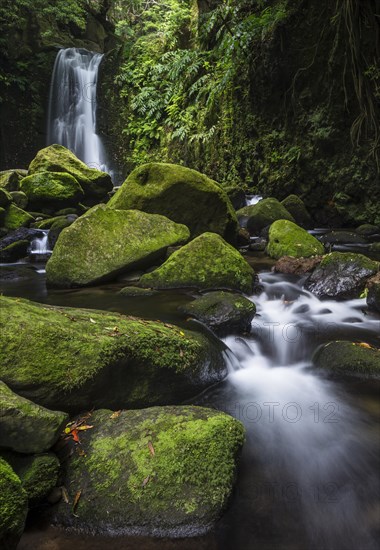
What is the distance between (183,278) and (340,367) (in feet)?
9.56

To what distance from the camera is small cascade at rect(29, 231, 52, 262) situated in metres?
9.01

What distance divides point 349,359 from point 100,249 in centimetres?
415

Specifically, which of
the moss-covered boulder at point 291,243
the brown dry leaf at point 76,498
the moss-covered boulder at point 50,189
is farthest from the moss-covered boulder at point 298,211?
the brown dry leaf at point 76,498

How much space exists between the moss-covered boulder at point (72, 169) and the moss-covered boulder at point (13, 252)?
4.92 m

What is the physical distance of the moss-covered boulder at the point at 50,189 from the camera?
12.3m

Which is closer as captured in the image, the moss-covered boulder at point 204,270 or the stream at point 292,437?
the stream at point 292,437

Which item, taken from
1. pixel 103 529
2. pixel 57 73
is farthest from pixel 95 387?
pixel 57 73

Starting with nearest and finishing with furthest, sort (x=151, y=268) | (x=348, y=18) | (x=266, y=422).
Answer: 1. (x=266, y=422)
2. (x=348, y=18)
3. (x=151, y=268)

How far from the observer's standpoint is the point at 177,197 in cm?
816

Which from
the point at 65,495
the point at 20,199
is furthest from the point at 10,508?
the point at 20,199

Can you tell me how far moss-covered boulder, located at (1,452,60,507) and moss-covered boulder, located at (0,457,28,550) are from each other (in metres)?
0.18

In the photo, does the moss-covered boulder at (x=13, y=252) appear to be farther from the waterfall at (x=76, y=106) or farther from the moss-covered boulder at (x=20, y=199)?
the waterfall at (x=76, y=106)

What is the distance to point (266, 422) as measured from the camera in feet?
9.98

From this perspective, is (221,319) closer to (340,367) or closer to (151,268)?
(340,367)
